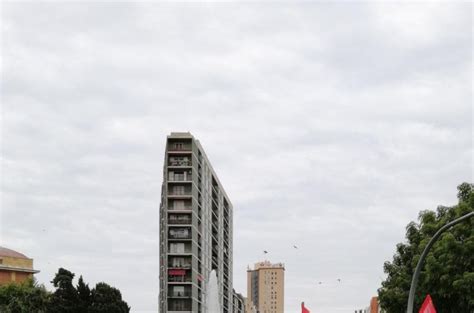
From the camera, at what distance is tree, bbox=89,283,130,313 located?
8175 cm

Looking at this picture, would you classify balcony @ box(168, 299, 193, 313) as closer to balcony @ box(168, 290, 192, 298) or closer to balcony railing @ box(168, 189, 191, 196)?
balcony @ box(168, 290, 192, 298)

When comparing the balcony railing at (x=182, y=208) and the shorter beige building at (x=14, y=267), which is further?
the balcony railing at (x=182, y=208)

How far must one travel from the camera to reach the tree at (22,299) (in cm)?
8238

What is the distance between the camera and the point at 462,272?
120 feet

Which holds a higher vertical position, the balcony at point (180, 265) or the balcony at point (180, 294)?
the balcony at point (180, 265)

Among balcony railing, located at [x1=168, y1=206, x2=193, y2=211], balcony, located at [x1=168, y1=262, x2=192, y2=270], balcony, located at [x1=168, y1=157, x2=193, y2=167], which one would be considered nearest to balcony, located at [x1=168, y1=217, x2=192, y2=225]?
balcony railing, located at [x1=168, y1=206, x2=193, y2=211]

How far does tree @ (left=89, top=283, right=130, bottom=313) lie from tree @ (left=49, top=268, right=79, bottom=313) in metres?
1.77

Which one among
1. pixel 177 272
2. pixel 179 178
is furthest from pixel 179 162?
pixel 177 272

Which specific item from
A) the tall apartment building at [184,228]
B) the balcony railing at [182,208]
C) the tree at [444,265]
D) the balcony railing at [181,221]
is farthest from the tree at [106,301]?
the tree at [444,265]

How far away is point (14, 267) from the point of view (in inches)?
3851

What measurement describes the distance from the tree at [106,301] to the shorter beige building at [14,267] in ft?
52.6

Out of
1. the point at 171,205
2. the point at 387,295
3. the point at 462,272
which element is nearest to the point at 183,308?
the point at 171,205

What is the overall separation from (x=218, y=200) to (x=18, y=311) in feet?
189

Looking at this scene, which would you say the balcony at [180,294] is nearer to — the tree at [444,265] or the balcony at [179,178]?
the balcony at [179,178]
